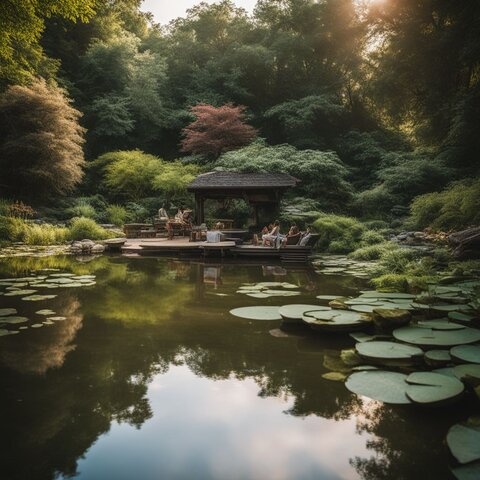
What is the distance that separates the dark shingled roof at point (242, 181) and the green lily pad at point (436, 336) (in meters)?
9.58

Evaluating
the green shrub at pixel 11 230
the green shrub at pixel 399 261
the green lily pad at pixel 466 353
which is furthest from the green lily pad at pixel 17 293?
the green shrub at pixel 11 230

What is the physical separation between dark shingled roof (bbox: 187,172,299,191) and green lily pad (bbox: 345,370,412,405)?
34.1 feet

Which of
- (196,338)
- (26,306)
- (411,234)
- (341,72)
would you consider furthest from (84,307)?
(341,72)

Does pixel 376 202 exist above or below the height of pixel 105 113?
below

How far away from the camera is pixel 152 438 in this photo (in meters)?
2.45

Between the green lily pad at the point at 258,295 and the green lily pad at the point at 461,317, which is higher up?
the green lily pad at the point at 461,317

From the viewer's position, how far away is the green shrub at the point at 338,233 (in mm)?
12023

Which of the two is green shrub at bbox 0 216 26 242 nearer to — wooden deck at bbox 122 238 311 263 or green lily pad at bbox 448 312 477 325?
wooden deck at bbox 122 238 311 263

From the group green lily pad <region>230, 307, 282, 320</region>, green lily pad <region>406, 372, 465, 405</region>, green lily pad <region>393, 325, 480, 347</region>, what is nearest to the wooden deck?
green lily pad <region>230, 307, 282, 320</region>

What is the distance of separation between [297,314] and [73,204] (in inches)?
664

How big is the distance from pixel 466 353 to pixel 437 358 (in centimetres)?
24

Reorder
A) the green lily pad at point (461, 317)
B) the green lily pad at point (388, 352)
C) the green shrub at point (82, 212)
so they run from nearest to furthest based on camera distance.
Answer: the green lily pad at point (388, 352) < the green lily pad at point (461, 317) < the green shrub at point (82, 212)

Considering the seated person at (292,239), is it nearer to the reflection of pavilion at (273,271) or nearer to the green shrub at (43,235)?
the reflection of pavilion at (273,271)

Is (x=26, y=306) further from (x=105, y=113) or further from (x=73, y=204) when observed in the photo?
(x=105, y=113)
